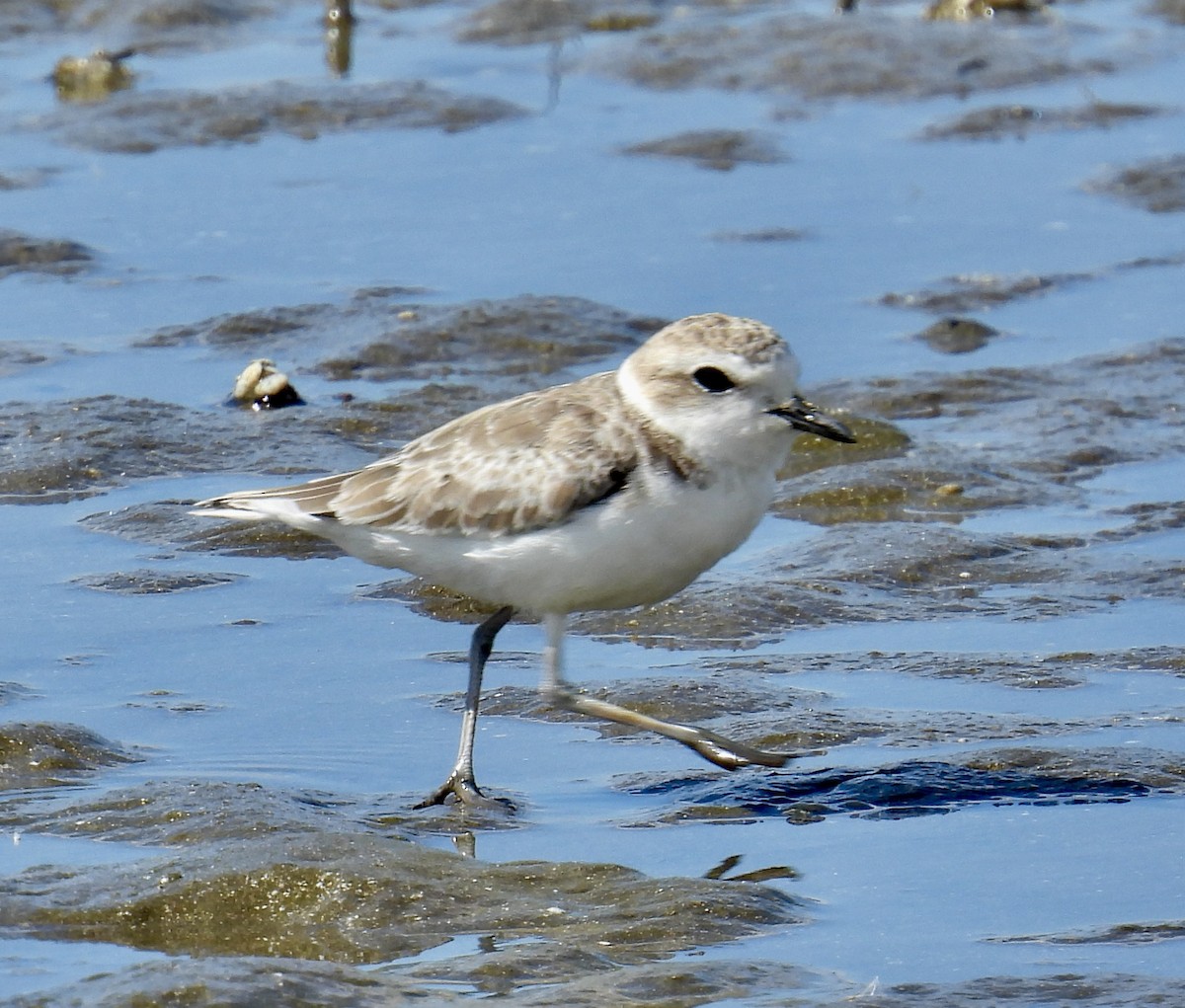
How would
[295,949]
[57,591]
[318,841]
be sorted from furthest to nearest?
1. [57,591]
2. [318,841]
3. [295,949]

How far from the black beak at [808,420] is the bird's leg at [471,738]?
96 cm

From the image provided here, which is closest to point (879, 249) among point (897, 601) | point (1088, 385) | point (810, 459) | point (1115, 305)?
point (1115, 305)

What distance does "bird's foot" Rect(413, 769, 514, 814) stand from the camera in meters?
5.67

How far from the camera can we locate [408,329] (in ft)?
32.9

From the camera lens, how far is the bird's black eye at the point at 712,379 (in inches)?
219

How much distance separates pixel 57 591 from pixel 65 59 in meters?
7.89

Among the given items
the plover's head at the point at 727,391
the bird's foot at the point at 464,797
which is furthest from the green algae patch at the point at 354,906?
the plover's head at the point at 727,391

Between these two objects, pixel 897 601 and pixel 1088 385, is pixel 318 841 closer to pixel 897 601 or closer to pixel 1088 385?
pixel 897 601

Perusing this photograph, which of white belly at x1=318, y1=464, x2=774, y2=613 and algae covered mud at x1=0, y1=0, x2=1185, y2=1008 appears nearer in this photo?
algae covered mud at x1=0, y1=0, x2=1185, y2=1008

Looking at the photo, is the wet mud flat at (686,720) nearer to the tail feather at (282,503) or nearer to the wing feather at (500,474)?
→ the tail feather at (282,503)

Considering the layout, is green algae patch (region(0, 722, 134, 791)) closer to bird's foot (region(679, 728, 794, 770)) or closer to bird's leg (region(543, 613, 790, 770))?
bird's leg (region(543, 613, 790, 770))

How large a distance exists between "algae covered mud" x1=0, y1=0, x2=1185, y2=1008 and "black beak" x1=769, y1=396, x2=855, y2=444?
0.94 m

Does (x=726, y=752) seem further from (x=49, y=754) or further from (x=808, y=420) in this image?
(x=49, y=754)

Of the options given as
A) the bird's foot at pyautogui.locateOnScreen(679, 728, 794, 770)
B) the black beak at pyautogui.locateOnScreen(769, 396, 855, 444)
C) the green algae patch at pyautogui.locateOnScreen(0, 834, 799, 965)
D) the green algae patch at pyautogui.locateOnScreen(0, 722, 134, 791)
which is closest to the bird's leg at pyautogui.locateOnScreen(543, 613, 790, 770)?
the bird's foot at pyautogui.locateOnScreen(679, 728, 794, 770)
